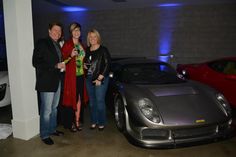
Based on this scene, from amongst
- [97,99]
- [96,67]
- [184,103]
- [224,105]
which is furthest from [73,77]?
[224,105]

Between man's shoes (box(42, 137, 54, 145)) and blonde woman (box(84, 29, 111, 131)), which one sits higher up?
blonde woman (box(84, 29, 111, 131))

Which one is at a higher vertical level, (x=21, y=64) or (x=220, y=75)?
(x=21, y=64)

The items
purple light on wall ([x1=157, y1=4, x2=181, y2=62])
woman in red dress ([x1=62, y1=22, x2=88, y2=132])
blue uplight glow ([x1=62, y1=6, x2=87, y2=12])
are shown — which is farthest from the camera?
blue uplight glow ([x1=62, y1=6, x2=87, y2=12])

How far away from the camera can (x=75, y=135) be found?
3.40 m

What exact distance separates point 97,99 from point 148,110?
0.95 m

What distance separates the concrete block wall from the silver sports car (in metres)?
4.57

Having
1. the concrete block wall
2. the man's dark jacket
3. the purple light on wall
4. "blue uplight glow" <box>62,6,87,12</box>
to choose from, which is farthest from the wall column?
the purple light on wall

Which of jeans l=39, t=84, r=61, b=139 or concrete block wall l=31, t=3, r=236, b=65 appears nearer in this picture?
jeans l=39, t=84, r=61, b=139

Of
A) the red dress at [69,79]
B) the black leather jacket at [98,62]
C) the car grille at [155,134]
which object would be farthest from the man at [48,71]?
the car grille at [155,134]

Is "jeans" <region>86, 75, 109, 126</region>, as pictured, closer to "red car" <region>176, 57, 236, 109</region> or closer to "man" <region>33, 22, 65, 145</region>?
"man" <region>33, 22, 65, 145</region>

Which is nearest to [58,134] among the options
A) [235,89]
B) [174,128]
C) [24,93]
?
[24,93]

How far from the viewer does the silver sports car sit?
8.55ft

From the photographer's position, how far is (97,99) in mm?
3395

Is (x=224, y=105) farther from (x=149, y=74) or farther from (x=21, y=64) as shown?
(x=21, y=64)
